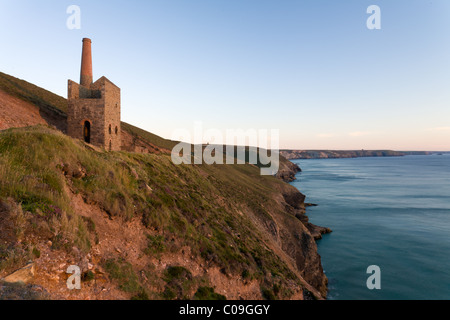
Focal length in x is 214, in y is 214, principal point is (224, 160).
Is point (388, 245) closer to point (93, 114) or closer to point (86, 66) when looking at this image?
point (93, 114)

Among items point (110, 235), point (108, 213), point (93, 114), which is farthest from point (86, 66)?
point (110, 235)

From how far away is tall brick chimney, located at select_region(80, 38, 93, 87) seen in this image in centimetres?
3030

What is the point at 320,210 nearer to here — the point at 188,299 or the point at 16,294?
the point at 188,299

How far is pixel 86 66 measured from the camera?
30.6 meters

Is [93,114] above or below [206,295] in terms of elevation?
above

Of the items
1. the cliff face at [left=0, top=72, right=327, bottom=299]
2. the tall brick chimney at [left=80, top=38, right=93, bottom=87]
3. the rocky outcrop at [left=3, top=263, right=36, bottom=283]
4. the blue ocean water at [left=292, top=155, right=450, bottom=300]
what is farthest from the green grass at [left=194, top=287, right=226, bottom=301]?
the tall brick chimney at [left=80, top=38, right=93, bottom=87]

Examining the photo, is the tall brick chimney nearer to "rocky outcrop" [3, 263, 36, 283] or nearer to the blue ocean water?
"rocky outcrop" [3, 263, 36, 283]

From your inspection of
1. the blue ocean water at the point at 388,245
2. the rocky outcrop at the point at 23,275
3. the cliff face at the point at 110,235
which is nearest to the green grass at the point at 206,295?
the cliff face at the point at 110,235

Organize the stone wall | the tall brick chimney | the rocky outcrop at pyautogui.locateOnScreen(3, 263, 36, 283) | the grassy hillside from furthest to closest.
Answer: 1. the tall brick chimney
2. the stone wall
3. the grassy hillside
4. the rocky outcrop at pyautogui.locateOnScreen(3, 263, 36, 283)

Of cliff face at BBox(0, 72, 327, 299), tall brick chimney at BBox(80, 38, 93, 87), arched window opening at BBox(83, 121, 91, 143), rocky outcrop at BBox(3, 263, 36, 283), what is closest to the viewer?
rocky outcrop at BBox(3, 263, 36, 283)

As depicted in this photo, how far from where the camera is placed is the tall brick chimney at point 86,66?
30.3 metres

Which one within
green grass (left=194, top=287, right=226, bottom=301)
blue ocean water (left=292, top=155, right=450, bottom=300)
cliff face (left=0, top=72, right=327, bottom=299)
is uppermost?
cliff face (left=0, top=72, right=327, bottom=299)

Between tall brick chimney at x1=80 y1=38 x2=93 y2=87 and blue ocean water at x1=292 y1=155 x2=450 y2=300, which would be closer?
blue ocean water at x1=292 y1=155 x2=450 y2=300
